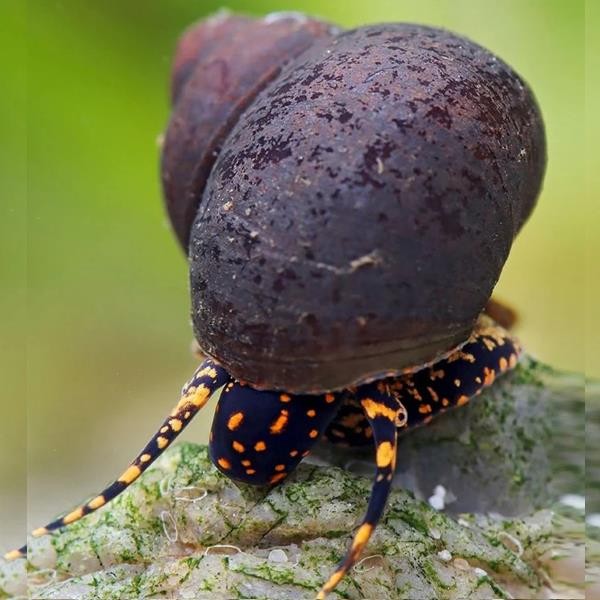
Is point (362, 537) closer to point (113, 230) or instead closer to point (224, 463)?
point (224, 463)

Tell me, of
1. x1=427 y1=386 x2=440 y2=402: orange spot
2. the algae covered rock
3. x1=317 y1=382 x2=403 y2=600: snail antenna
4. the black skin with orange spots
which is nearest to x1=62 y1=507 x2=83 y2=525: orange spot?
the black skin with orange spots

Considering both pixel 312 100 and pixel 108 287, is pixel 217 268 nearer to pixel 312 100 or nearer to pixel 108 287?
pixel 312 100

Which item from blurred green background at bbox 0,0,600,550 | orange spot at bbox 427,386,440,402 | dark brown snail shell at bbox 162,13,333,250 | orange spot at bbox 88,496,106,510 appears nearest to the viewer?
orange spot at bbox 88,496,106,510

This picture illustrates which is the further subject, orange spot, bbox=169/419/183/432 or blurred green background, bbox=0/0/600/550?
blurred green background, bbox=0/0/600/550

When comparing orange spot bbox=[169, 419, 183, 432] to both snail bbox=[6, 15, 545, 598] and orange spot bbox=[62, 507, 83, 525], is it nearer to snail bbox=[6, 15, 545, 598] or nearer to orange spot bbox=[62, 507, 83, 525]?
snail bbox=[6, 15, 545, 598]

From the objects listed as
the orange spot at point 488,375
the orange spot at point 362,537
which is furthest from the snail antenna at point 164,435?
the orange spot at point 488,375

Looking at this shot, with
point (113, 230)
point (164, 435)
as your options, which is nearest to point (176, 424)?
point (164, 435)

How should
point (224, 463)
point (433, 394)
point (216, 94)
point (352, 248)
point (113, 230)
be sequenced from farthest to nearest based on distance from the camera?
point (113, 230)
point (216, 94)
point (433, 394)
point (224, 463)
point (352, 248)
